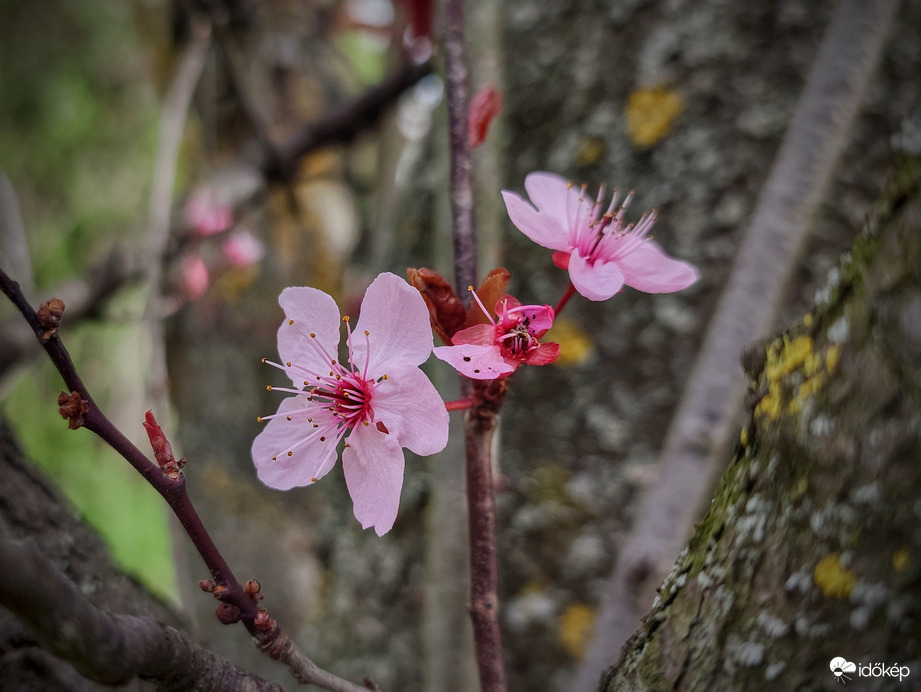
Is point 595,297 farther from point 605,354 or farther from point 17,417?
point 17,417

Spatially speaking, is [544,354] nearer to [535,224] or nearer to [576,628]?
[535,224]

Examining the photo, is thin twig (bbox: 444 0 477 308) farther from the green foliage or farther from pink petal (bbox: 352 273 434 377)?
the green foliage

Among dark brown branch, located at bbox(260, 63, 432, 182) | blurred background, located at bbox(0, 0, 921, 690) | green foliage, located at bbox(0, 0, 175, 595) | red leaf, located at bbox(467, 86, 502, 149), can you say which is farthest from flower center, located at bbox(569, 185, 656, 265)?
green foliage, located at bbox(0, 0, 175, 595)

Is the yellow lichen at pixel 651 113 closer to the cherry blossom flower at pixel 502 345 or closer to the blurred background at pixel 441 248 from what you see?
the blurred background at pixel 441 248

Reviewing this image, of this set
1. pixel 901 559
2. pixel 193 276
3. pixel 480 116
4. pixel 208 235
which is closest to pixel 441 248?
pixel 480 116

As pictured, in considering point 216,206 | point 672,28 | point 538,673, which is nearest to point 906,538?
point 538,673

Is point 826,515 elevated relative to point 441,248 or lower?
lower
